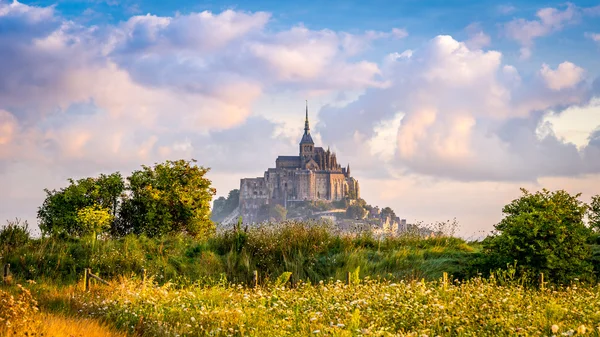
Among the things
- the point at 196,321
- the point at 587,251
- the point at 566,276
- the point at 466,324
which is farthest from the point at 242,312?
the point at 587,251

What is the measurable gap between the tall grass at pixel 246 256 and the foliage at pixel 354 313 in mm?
3587

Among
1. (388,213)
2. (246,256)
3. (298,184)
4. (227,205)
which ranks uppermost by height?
(298,184)

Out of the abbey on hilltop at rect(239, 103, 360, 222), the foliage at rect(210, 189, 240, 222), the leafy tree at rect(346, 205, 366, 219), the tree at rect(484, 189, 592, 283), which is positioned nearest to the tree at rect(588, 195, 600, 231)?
the tree at rect(484, 189, 592, 283)

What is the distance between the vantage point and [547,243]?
38.7 feet

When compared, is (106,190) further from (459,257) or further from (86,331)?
(86,331)

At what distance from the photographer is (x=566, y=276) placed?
1173 centimetres

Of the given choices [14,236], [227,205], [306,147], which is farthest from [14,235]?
[227,205]

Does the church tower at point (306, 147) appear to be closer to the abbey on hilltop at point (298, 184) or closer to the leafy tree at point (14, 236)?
the abbey on hilltop at point (298, 184)

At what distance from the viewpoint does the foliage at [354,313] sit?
6625mm

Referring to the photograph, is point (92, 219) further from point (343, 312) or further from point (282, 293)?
point (343, 312)

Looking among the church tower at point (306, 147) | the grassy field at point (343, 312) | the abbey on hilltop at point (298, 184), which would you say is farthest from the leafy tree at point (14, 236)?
the church tower at point (306, 147)

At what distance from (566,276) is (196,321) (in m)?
7.74

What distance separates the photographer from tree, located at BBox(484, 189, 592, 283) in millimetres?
11742

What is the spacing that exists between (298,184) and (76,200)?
403 feet
